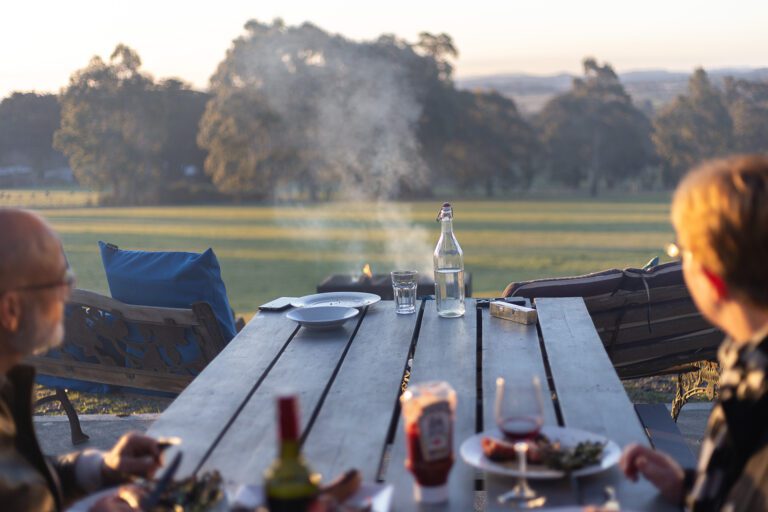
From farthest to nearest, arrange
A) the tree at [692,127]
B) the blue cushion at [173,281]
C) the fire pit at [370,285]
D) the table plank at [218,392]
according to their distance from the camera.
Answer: the tree at [692,127] < the fire pit at [370,285] < the blue cushion at [173,281] < the table plank at [218,392]

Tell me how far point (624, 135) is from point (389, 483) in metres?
54.3

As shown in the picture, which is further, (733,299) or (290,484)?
(733,299)

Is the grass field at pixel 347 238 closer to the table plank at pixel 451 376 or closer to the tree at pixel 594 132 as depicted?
the table plank at pixel 451 376

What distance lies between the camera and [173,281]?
14.6 ft

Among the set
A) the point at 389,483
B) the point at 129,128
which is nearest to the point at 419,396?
the point at 389,483

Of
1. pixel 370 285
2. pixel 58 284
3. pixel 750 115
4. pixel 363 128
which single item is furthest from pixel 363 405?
pixel 750 115

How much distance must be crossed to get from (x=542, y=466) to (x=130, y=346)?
3.09 meters

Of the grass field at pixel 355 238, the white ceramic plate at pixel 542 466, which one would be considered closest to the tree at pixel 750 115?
the grass field at pixel 355 238

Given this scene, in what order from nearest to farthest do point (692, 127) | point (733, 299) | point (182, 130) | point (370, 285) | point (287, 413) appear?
1. point (287, 413)
2. point (733, 299)
3. point (370, 285)
4. point (182, 130)
5. point (692, 127)

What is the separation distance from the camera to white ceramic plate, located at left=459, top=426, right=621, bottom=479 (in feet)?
6.31

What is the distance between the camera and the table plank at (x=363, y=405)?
7.07ft

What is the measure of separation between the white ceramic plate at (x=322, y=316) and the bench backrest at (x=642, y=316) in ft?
3.10

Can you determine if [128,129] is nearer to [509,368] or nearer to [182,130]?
[182,130]

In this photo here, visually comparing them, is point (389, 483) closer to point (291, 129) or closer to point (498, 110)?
point (291, 129)
